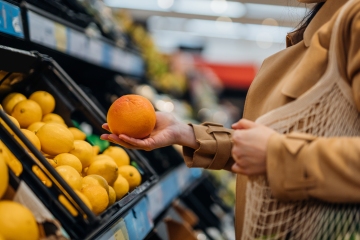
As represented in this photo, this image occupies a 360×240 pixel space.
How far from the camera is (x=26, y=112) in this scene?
4.65 ft

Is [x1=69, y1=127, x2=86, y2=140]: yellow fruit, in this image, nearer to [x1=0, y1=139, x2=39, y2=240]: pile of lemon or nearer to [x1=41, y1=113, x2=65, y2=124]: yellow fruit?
[x1=41, y1=113, x2=65, y2=124]: yellow fruit

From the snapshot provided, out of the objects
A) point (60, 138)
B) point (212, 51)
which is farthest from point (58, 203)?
point (212, 51)

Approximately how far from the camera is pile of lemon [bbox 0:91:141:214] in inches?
45.3

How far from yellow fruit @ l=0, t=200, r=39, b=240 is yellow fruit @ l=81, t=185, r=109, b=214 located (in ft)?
0.83

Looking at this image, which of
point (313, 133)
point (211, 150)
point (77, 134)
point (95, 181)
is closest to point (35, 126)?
point (77, 134)

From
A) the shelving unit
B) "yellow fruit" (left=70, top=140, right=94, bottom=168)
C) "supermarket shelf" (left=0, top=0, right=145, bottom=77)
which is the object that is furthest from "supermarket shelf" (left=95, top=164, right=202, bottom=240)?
"supermarket shelf" (left=0, top=0, right=145, bottom=77)

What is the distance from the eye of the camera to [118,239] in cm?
113

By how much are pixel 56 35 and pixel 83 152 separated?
0.56 m

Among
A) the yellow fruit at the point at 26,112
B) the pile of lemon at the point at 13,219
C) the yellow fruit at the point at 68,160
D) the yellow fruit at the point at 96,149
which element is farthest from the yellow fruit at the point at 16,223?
the yellow fruit at the point at 96,149

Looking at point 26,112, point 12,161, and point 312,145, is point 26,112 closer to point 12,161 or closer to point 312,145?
point 12,161

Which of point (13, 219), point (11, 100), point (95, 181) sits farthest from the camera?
point (11, 100)

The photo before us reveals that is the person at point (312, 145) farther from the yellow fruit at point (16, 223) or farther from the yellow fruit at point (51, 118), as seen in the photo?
the yellow fruit at point (51, 118)

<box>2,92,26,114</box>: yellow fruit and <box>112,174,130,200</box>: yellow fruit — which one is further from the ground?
<box>2,92,26,114</box>: yellow fruit

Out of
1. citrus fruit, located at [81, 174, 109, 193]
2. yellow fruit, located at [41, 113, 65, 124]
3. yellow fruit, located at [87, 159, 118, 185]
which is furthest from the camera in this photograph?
yellow fruit, located at [41, 113, 65, 124]
